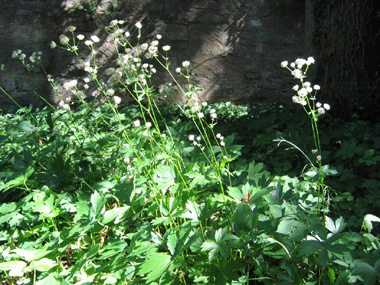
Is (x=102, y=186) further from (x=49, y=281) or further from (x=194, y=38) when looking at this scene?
(x=194, y=38)

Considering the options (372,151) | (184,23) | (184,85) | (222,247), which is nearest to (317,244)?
(222,247)

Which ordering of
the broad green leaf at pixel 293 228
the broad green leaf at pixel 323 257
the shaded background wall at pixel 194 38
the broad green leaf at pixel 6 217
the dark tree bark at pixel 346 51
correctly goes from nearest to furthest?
the broad green leaf at pixel 323 257
the broad green leaf at pixel 293 228
the broad green leaf at pixel 6 217
the dark tree bark at pixel 346 51
the shaded background wall at pixel 194 38

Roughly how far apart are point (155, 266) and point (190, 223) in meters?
0.24

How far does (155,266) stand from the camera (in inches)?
48.4

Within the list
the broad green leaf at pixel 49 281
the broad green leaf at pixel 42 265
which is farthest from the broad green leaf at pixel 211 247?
the broad green leaf at pixel 42 265

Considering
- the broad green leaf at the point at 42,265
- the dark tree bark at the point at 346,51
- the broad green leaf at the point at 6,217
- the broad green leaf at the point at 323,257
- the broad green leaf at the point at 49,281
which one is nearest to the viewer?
the broad green leaf at the point at 323,257

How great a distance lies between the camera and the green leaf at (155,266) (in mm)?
1197

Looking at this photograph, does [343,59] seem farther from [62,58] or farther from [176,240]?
[62,58]

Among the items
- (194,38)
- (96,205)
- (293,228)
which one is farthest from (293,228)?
(194,38)

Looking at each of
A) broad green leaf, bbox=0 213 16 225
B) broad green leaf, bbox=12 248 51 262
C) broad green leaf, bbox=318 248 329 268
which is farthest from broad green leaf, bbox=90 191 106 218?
broad green leaf, bbox=318 248 329 268

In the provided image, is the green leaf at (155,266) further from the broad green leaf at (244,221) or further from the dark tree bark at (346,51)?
the dark tree bark at (346,51)

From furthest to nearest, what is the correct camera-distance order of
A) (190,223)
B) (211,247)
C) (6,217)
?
(6,217) → (190,223) → (211,247)

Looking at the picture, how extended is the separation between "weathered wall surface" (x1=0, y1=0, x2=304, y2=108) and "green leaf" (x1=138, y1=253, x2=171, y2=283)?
4.32 m

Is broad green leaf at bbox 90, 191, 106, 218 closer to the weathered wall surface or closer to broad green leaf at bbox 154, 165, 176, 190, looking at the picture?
broad green leaf at bbox 154, 165, 176, 190
